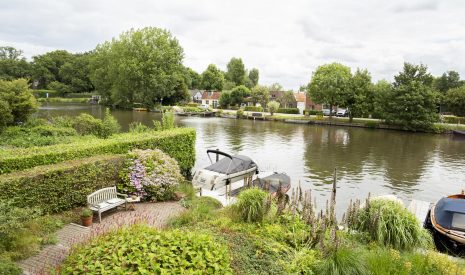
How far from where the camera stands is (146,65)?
187 ft

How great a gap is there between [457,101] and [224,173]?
49.8 meters

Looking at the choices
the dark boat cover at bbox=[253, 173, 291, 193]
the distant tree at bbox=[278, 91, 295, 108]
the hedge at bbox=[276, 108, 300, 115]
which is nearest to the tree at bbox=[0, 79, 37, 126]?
the dark boat cover at bbox=[253, 173, 291, 193]

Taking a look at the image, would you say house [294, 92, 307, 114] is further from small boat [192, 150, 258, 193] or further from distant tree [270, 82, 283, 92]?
small boat [192, 150, 258, 193]

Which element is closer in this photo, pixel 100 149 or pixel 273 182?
pixel 100 149

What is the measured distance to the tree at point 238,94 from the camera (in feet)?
251

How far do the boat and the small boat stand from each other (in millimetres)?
7177

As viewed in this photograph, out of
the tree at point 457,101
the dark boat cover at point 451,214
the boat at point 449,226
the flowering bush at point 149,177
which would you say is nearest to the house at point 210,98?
the tree at point 457,101

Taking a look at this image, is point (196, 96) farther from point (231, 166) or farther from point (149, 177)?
point (149, 177)

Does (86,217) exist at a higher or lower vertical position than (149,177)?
lower

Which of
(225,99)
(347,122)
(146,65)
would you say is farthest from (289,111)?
(146,65)

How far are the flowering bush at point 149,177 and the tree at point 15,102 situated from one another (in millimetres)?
13877

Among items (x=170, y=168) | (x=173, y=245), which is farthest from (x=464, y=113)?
(x=173, y=245)

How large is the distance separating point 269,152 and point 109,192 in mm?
18933

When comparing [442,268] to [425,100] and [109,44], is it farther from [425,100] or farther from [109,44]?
[109,44]
